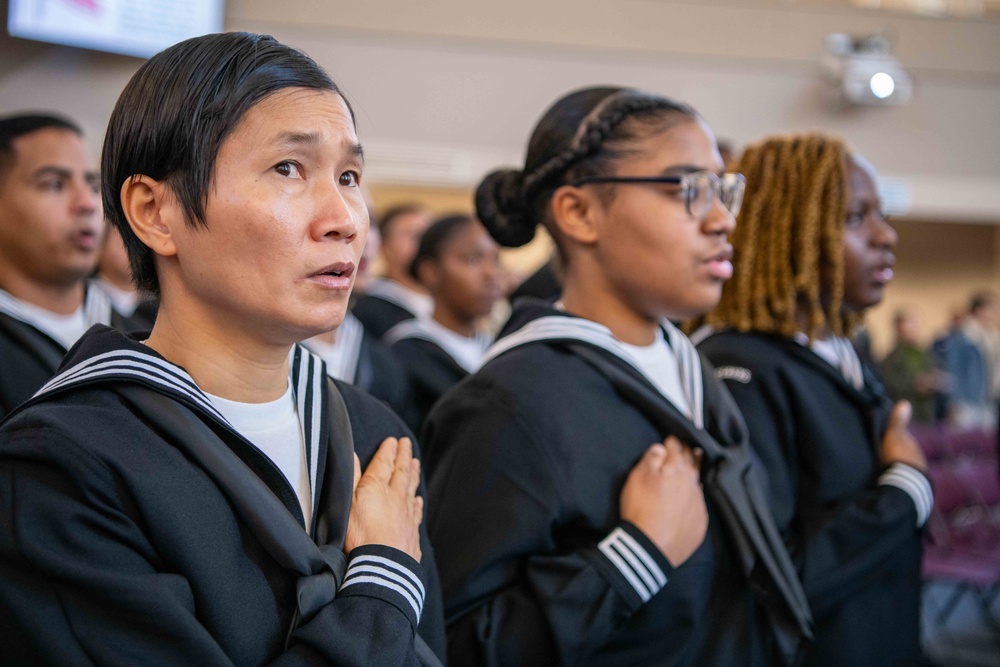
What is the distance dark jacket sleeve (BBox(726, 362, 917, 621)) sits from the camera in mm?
2062

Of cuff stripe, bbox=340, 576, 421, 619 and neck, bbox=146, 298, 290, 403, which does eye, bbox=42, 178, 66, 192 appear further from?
cuff stripe, bbox=340, 576, 421, 619

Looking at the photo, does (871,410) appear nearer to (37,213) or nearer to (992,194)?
(37,213)

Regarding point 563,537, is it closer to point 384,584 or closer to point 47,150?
point 384,584

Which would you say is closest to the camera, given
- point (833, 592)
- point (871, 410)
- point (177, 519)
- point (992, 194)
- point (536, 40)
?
point (177, 519)

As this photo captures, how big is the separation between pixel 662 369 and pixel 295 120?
108 cm

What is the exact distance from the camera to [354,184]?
1345 mm

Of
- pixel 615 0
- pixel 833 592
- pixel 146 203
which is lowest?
pixel 833 592

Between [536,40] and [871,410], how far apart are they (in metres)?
6.88

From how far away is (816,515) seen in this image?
2.16 metres

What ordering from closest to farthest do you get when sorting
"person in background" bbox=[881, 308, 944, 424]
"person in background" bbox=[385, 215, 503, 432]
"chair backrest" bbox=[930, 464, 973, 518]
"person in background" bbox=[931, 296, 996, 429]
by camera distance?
1. "person in background" bbox=[385, 215, 503, 432]
2. "chair backrest" bbox=[930, 464, 973, 518]
3. "person in background" bbox=[881, 308, 944, 424]
4. "person in background" bbox=[931, 296, 996, 429]

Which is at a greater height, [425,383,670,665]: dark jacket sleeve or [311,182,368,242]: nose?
[311,182,368,242]: nose

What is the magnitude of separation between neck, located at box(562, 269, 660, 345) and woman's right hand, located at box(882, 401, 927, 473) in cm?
77

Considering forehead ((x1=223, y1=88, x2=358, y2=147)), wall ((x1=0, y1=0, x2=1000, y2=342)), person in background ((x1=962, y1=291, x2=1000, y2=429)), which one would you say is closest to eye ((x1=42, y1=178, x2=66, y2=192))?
forehead ((x1=223, y1=88, x2=358, y2=147))

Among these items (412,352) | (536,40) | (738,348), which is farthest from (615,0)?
(738,348)
